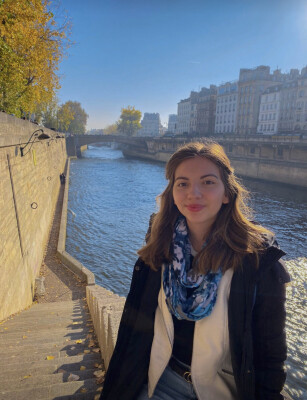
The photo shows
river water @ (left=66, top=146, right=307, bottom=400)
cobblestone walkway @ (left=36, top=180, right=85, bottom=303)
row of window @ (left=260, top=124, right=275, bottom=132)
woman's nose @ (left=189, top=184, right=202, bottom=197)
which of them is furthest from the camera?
row of window @ (left=260, top=124, right=275, bottom=132)

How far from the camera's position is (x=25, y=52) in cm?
1231

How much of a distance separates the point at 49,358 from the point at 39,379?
65 cm

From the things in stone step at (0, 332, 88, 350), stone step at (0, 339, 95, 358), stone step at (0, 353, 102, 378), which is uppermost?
stone step at (0, 353, 102, 378)

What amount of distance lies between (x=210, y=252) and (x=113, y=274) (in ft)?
33.1

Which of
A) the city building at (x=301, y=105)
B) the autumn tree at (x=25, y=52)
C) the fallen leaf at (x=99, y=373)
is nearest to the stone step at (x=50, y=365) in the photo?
the fallen leaf at (x=99, y=373)

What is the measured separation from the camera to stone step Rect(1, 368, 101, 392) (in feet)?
9.16

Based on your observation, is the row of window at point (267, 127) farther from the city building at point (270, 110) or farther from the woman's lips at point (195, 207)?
the woman's lips at point (195, 207)

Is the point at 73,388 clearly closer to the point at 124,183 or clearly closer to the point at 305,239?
the point at 305,239

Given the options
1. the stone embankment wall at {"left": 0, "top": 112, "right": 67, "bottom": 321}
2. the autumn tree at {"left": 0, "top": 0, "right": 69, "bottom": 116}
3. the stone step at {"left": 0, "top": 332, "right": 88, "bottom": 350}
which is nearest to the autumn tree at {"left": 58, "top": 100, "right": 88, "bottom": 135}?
the autumn tree at {"left": 0, "top": 0, "right": 69, "bottom": 116}

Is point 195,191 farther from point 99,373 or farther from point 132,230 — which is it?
point 132,230

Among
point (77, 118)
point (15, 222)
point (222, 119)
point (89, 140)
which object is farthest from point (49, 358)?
point (77, 118)

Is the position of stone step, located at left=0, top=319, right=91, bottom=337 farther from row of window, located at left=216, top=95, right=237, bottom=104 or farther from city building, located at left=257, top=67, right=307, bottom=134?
row of window, located at left=216, top=95, right=237, bottom=104

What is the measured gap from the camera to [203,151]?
159 cm

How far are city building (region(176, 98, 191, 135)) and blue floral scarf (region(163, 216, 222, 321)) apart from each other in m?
84.0
